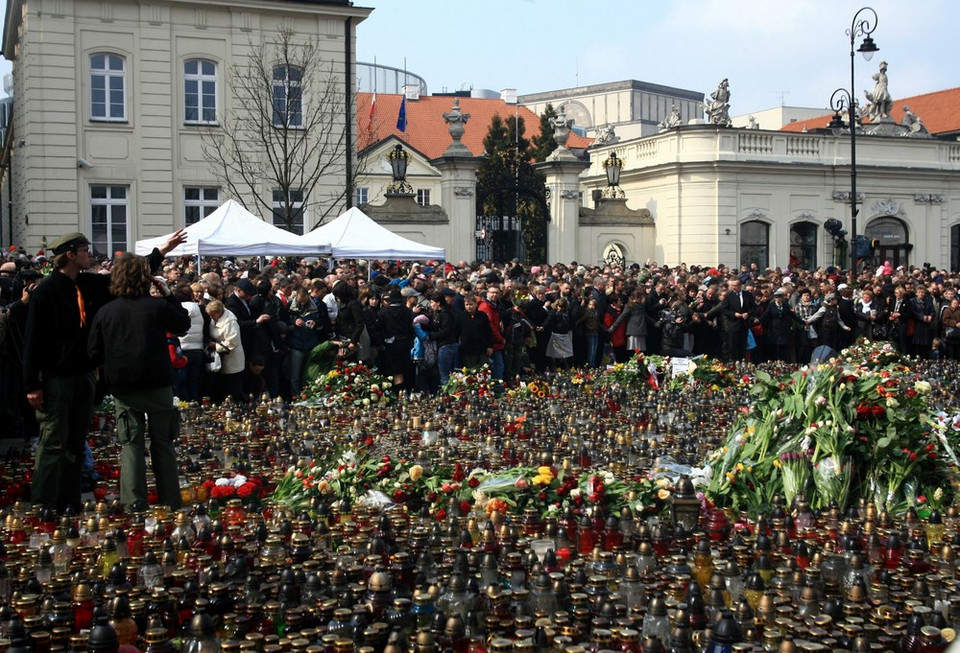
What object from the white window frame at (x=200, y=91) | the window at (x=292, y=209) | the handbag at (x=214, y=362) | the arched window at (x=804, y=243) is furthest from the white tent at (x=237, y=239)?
the arched window at (x=804, y=243)

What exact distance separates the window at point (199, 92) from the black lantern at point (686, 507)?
2675 cm

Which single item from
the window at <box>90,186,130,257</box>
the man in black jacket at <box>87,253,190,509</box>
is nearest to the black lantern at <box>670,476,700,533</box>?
the man in black jacket at <box>87,253,190,509</box>

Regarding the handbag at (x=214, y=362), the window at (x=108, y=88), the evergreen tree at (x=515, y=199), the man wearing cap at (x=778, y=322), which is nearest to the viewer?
the handbag at (x=214, y=362)

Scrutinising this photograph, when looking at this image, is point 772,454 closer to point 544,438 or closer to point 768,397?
point 768,397

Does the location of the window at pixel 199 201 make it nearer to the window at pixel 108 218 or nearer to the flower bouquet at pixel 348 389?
the window at pixel 108 218

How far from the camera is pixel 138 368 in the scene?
24.3 feet

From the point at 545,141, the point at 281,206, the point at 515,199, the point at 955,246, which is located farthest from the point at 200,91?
the point at 955,246

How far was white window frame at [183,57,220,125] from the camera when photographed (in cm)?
3072

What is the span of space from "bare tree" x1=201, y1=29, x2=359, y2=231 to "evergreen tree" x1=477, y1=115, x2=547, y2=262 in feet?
13.0

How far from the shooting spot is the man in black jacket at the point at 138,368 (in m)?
7.41

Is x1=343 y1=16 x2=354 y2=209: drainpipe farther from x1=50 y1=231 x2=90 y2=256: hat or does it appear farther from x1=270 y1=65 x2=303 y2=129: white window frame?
x1=50 y1=231 x2=90 y2=256: hat

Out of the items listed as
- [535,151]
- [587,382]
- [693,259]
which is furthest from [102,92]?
[535,151]

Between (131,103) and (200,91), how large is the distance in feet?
6.33

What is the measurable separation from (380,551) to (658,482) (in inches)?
96.7
